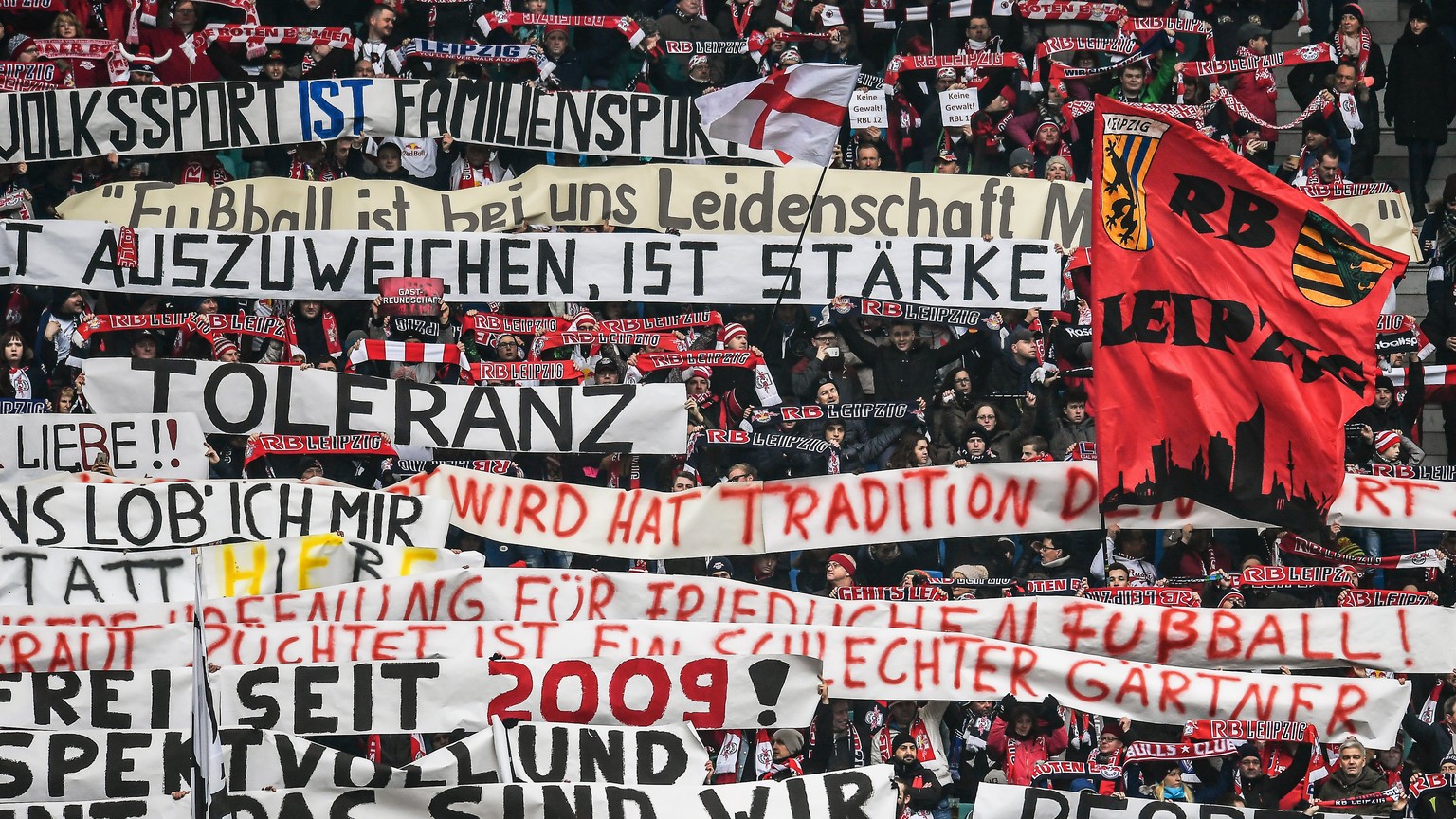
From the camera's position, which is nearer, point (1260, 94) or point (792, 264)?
point (792, 264)

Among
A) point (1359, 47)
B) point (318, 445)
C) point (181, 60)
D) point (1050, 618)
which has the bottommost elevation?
point (1050, 618)

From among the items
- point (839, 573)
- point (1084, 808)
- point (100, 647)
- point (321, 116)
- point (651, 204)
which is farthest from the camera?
point (321, 116)

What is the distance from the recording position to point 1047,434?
16.2 metres

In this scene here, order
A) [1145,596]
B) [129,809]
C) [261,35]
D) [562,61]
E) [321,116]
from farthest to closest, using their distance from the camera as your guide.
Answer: [562,61] < [261,35] < [321,116] < [1145,596] < [129,809]

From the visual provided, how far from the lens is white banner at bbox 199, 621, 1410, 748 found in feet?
46.4

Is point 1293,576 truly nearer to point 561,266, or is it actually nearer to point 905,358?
point 905,358

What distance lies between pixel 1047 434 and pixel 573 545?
333cm

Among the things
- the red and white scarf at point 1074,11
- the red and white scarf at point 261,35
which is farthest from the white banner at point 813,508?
the red and white scarf at point 1074,11

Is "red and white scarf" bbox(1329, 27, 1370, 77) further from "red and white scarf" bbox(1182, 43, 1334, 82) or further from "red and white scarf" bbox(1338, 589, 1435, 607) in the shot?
"red and white scarf" bbox(1338, 589, 1435, 607)

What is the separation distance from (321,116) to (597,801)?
645 cm

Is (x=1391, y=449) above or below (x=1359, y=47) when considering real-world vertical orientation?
below

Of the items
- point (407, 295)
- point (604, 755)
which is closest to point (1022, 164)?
point (407, 295)

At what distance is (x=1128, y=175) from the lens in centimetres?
1342

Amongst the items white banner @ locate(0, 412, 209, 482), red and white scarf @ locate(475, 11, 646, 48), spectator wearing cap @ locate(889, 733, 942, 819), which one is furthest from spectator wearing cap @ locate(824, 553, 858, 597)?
red and white scarf @ locate(475, 11, 646, 48)
